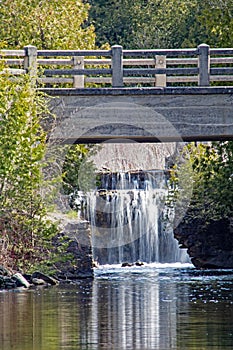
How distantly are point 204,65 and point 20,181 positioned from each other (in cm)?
562

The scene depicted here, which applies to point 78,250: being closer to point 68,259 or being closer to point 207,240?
point 68,259

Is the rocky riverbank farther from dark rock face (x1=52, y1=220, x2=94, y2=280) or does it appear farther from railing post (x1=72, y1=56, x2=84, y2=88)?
railing post (x1=72, y1=56, x2=84, y2=88)

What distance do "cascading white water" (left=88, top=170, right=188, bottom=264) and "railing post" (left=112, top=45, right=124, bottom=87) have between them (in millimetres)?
11249

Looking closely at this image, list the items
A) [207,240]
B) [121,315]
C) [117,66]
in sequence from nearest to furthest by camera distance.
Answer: [121,315] < [117,66] < [207,240]

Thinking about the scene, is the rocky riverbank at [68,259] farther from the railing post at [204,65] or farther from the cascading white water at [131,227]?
the cascading white water at [131,227]

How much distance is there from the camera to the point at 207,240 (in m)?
37.1

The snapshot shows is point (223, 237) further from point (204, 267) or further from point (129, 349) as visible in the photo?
point (129, 349)

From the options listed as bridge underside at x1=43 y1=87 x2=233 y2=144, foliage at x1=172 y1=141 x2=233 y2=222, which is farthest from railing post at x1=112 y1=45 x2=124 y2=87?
foliage at x1=172 y1=141 x2=233 y2=222

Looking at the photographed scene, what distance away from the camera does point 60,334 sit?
18.4 meters

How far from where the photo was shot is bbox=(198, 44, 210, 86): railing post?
30031 millimetres

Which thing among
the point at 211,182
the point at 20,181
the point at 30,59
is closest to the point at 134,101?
the point at 30,59

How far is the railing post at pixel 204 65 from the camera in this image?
30031 mm

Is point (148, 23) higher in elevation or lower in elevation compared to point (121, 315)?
higher

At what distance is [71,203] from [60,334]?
21.4 m
